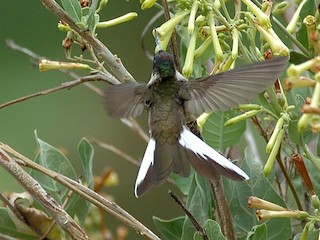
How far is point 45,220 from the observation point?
5.16ft

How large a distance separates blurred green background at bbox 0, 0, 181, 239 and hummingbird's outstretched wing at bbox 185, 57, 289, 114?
2.63m

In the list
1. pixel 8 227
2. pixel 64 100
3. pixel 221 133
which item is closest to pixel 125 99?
pixel 221 133

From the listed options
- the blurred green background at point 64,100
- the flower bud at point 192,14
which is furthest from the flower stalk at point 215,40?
the blurred green background at point 64,100

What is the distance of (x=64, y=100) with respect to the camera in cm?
469

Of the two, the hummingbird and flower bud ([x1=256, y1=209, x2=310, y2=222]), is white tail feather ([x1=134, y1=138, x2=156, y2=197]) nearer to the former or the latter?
the hummingbird

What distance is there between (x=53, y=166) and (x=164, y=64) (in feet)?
0.92

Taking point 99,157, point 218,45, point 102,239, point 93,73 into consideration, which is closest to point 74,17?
point 93,73

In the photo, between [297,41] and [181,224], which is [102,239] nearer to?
[181,224]

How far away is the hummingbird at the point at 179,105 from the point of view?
4.57 feet

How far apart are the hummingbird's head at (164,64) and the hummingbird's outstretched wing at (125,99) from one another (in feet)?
0.15

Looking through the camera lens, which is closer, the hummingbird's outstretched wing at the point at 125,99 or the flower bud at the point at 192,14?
the flower bud at the point at 192,14

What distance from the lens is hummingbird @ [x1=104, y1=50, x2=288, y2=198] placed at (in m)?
1.39

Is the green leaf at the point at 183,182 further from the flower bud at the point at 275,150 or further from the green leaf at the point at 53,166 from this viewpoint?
the flower bud at the point at 275,150

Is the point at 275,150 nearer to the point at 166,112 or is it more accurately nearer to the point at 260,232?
the point at 260,232
